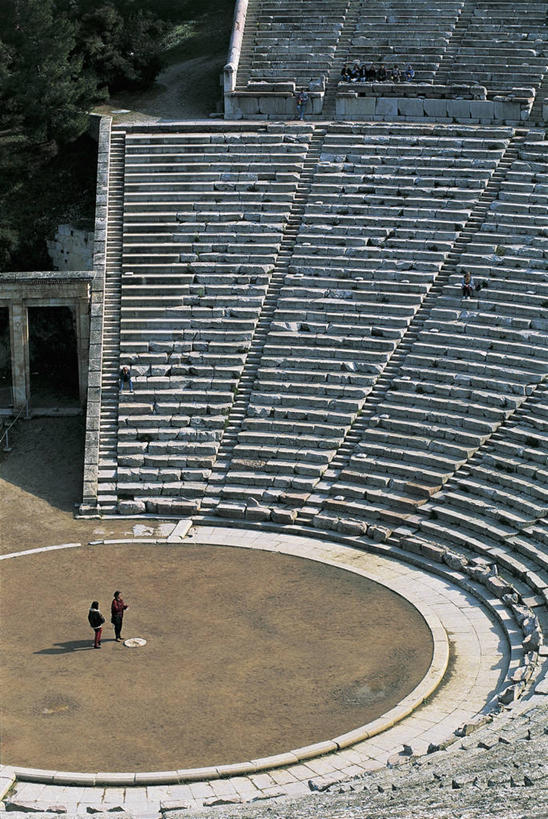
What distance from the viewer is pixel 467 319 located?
3136cm

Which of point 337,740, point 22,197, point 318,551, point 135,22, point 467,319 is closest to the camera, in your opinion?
point 337,740

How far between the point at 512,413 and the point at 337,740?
11.4m

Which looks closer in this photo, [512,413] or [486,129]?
[512,413]

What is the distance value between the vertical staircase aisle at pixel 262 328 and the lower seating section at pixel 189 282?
197mm

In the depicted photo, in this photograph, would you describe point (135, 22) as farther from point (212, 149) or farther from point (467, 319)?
point (467, 319)

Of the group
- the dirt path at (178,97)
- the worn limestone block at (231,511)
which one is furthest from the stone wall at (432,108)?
the worn limestone block at (231,511)

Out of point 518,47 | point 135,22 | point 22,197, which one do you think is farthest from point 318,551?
point 135,22

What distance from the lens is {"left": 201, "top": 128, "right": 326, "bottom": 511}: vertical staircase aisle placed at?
1166 inches

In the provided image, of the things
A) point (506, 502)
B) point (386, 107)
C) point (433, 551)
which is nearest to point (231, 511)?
point (433, 551)

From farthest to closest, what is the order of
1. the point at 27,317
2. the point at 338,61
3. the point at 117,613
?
the point at 338,61, the point at 27,317, the point at 117,613

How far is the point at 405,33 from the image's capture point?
42.9m

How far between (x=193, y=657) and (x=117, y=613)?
1628 millimetres

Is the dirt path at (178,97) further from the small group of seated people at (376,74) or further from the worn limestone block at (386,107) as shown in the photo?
the worn limestone block at (386,107)

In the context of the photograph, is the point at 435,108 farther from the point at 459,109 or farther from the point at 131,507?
the point at 131,507
